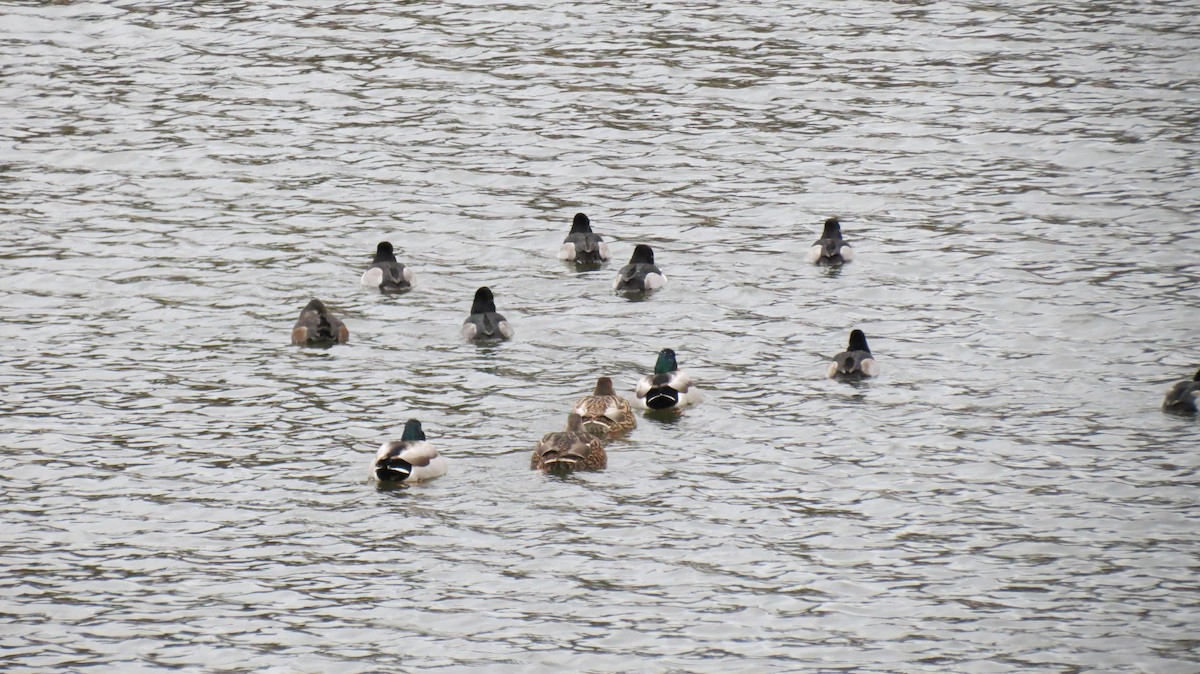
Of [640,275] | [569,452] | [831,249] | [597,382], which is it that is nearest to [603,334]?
[640,275]

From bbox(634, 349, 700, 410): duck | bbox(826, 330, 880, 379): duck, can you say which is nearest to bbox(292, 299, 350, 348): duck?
bbox(634, 349, 700, 410): duck

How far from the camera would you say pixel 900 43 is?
3362cm

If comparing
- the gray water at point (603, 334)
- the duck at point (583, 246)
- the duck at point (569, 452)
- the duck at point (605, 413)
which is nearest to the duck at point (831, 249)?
the gray water at point (603, 334)

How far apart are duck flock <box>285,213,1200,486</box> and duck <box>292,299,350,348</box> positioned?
1cm

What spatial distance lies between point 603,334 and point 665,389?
2954mm

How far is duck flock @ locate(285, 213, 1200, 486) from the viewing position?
1675 cm

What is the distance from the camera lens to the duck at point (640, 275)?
22.5m

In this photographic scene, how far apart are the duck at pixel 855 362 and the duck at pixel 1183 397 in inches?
133

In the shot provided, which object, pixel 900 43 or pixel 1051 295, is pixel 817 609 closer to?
pixel 1051 295

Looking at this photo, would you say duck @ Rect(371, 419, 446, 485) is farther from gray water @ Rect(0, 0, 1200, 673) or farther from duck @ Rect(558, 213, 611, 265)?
duck @ Rect(558, 213, 611, 265)

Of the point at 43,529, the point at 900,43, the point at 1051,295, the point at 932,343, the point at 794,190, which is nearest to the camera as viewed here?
the point at 43,529

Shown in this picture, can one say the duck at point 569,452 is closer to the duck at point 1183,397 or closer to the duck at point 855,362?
the duck at point 855,362

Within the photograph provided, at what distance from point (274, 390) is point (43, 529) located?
13.8ft

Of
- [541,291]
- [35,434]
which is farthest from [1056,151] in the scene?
[35,434]
